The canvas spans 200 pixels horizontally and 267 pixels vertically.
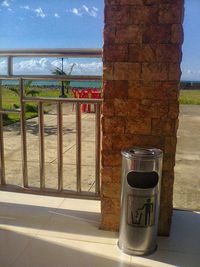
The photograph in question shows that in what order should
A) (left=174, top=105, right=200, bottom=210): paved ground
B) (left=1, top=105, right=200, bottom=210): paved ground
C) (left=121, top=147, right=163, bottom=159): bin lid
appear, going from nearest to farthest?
1. (left=121, top=147, right=163, bottom=159): bin lid
2. (left=174, top=105, right=200, bottom=210): paved ground
3. (left=1, top=105, right=200, bottom=210): paved ground

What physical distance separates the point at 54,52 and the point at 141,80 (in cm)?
80

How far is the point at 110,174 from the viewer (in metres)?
2.68

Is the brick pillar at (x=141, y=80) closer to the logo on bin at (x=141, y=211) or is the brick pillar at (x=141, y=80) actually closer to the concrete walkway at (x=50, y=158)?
the logo on bin at (x=141, y=211)

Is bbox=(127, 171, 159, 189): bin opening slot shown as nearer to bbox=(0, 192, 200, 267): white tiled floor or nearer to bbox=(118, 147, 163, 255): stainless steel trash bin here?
bbox=(118, 147, 163, 255): stainless steel trash bin

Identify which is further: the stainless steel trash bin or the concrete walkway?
the concrete walkway

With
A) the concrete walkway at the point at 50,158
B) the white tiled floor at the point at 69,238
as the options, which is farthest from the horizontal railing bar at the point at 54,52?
the concrete walkway at the point at 50,158

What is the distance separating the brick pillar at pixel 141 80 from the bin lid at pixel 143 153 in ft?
0.52

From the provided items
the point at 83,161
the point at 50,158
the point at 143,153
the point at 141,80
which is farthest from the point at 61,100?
the point at 50,158

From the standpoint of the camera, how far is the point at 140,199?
2365 mm

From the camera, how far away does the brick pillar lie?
240cm

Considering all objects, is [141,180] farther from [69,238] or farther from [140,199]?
[69,238]

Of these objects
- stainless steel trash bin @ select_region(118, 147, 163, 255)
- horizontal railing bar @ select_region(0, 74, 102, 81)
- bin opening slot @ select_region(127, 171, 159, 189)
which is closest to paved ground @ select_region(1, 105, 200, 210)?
stainless steel trash bin @ select_region(118, 147, 163, 255)

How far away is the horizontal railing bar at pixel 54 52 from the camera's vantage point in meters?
2.78

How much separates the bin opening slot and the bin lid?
0.44 feet
